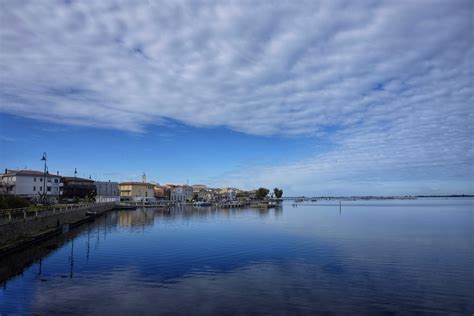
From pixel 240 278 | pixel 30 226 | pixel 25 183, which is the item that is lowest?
pixel 240 278

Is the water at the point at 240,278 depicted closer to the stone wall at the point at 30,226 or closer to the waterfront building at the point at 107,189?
the stone wall at the point at 30,226

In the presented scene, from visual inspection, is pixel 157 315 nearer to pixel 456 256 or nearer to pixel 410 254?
pixel 410 254

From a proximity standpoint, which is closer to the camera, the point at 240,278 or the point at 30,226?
the point at 240,278

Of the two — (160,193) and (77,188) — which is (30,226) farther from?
(160,193)

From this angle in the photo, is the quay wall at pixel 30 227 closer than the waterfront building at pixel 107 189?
Yes

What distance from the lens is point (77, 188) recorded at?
128500 mm

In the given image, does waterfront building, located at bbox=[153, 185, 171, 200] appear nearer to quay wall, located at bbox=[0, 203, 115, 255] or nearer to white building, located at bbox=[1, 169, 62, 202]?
white building, located at bbox=[1, 169, 62, 202]

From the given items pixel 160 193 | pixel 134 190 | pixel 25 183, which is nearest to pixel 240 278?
pixel 25 183

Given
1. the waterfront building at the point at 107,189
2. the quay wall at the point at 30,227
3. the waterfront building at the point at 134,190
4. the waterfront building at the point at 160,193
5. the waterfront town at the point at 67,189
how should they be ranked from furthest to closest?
the waterfront building at the point at 160,193, the waterfront building at the point at 134,190, the waterfront building at the point at 107,189, the waterfront town at the point at 67,189, the quay wall at the point at 30,227

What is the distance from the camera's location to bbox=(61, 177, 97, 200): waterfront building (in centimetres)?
12300

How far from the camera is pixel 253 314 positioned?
55.4 ft

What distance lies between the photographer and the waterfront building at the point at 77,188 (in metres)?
123

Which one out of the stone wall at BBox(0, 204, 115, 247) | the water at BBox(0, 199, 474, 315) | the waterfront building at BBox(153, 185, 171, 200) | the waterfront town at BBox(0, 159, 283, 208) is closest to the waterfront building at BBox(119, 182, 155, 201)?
the waterfront town at BBox(0, 159, 283, 208)

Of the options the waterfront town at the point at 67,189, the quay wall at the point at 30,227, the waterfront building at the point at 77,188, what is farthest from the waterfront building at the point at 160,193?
the quay wall at the point at 30,227
